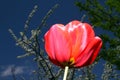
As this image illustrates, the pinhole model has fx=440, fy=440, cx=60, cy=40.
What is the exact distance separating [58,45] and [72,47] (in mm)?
58

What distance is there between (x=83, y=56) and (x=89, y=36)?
0.10 metres

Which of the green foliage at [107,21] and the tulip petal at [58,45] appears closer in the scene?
the tulip petal at [58,45]

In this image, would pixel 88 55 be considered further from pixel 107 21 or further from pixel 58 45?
pixel 107 21

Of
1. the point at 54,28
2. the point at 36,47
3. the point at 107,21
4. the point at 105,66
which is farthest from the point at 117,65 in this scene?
the point at 54,28

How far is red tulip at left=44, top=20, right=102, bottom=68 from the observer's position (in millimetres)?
1614

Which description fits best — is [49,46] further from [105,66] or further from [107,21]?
[107,21]

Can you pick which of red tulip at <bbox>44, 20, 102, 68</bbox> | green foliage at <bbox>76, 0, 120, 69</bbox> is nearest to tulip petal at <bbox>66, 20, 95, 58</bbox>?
red tulip at <bbox>44, 20, 102, 68</bbox>

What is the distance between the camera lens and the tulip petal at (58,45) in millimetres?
1624

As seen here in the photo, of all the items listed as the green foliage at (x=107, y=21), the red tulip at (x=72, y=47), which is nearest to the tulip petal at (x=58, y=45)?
the red tulip at (x=72, y=47)

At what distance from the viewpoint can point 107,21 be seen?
1831 cm

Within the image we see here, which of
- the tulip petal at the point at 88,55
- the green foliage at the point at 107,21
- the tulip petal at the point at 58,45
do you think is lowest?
the tulip petal at the point at 88,55

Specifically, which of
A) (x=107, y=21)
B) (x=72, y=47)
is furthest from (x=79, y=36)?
(x=107, y=21)

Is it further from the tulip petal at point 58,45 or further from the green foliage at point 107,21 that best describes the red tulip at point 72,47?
the green foliage at point 107,21

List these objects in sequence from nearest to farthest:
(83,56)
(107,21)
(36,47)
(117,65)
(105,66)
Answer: (83,56) → (36,47) → (105,66) → (117,65) → (107,21)
